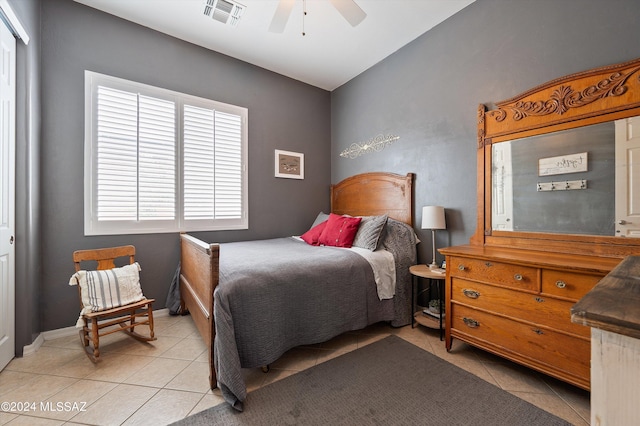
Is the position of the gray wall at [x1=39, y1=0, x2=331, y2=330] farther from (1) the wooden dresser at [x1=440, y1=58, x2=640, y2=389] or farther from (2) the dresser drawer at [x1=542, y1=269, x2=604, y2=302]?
(2) the dresser drawer at [x1=542, y1=269, x2=604, y2=302]

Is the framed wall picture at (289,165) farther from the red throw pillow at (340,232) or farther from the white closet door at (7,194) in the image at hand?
the white closet door at (7,194)

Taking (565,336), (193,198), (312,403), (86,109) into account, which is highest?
(86,109)

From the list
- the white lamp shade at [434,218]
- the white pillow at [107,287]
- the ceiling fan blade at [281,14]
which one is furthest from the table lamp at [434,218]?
the white pillow at [107,287]

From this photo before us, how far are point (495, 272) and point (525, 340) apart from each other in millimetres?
424

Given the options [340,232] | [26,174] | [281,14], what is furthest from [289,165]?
[26,174]

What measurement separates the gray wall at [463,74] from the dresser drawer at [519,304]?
0.70m

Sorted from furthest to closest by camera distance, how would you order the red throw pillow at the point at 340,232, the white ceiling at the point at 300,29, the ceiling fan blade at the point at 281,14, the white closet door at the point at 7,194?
the red throw pillow at the point at 340,232 → the white ceiling at the point at 300,29 → the ceiling fan blade at the point at 281,14 → the white closet door at the point at 7,194

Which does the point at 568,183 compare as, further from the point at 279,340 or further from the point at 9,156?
the point at 9,156

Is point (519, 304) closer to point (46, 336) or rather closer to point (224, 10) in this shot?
point (224, 10)

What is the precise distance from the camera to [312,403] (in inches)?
61.0

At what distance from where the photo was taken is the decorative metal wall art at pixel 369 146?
10.7ft

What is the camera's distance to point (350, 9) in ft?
6.27

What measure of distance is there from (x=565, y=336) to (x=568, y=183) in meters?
1.05

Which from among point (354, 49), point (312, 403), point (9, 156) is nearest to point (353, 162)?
point (354, 49)
